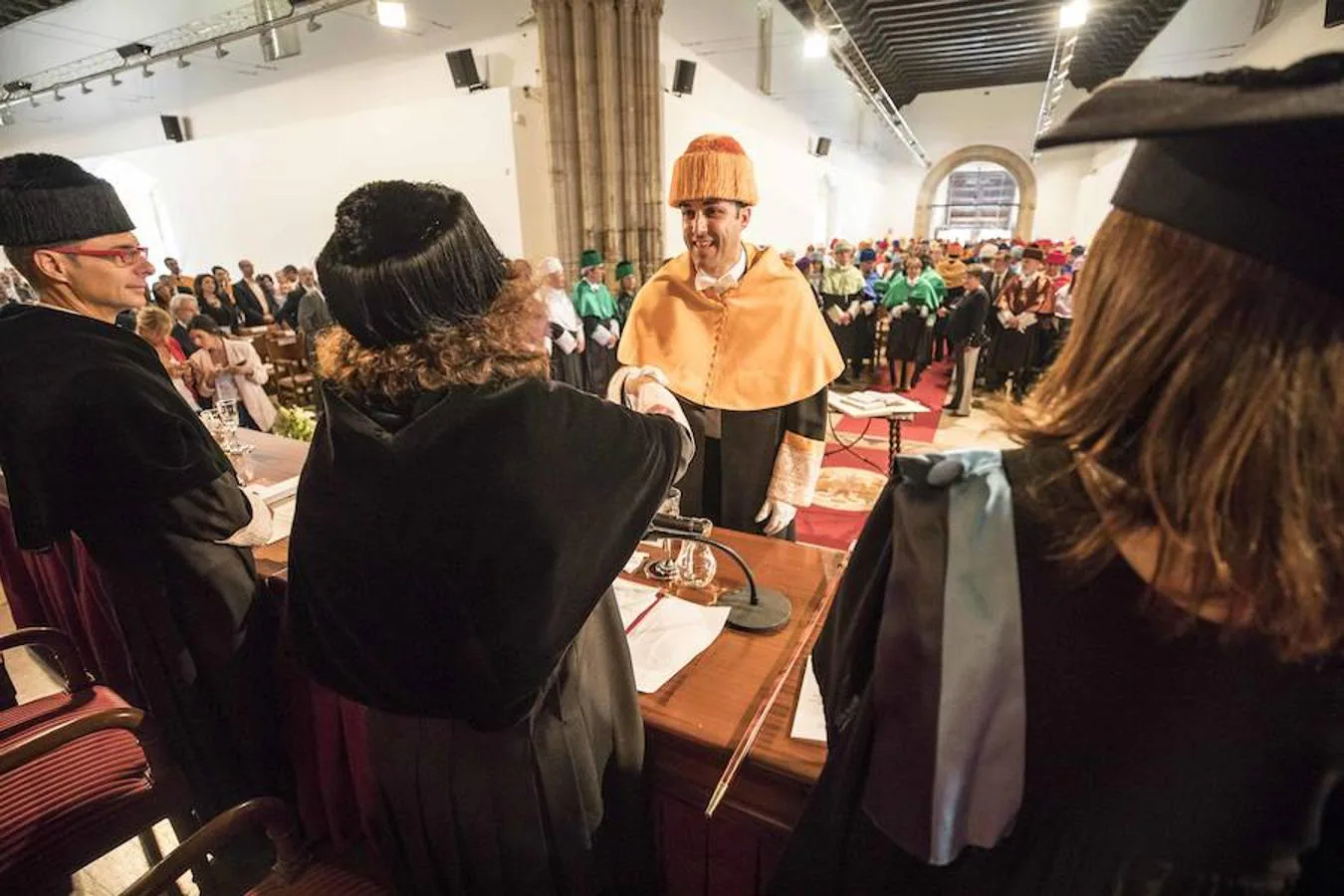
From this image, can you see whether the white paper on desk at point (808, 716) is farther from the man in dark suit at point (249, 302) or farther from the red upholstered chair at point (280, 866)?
the man in dark suit at point (249, 302)

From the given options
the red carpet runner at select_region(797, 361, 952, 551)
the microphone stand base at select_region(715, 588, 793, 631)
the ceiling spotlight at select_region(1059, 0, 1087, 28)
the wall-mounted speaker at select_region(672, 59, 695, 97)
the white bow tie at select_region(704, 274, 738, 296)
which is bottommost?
the red carpet runner at select_region(797, 361, 952, 551)

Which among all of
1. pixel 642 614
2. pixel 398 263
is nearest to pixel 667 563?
pixel 642 614

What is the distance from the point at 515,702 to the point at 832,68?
16.8m

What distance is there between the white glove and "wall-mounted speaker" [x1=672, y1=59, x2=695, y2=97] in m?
8.48

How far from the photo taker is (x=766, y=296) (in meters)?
2.29

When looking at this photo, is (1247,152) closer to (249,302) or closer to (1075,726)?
(1075,726)

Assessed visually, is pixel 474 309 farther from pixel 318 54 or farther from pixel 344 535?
pixel 318 54

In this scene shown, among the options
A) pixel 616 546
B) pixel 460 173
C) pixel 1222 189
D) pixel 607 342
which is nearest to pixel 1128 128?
pixel 1222 189

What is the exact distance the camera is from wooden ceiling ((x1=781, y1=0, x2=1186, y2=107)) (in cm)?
1172

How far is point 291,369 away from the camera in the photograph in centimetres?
725

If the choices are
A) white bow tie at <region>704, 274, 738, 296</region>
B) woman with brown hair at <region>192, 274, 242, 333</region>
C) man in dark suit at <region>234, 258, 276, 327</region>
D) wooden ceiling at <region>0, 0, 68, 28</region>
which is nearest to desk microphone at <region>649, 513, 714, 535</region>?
white bow tie at <region>704, 274, 738, 296</region>

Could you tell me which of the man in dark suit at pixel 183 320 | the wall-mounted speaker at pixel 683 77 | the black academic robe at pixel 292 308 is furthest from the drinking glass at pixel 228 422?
the wall-mounted speaker at pixel 683 77

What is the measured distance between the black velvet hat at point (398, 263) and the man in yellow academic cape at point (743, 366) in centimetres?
133

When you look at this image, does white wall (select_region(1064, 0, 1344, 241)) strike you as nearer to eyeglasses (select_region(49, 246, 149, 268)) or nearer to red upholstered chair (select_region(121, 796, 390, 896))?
red upholstered chair (select_region(121, 796, 390, 896))
